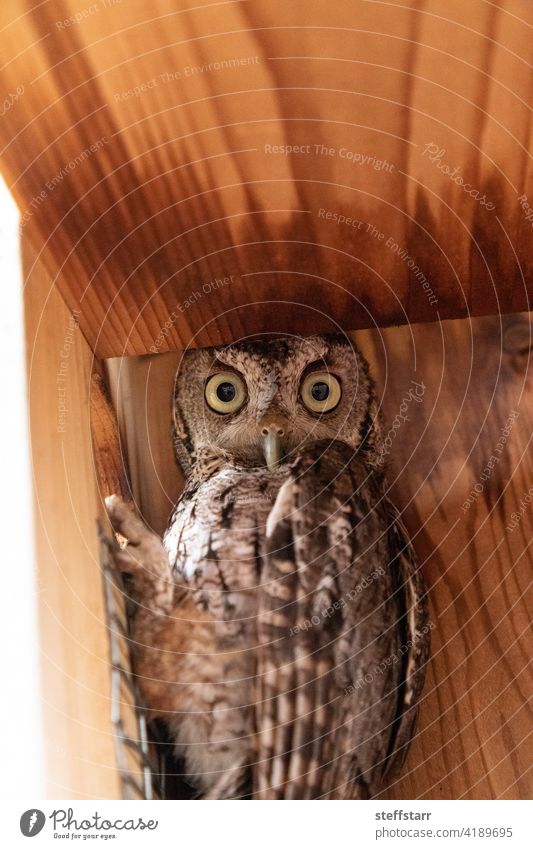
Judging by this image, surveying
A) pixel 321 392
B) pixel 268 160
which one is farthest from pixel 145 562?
pixel 268 160

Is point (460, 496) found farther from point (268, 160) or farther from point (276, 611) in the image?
point (268, 160)

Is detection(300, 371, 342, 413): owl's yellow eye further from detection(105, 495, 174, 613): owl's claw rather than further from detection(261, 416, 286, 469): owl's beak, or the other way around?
detection(105, 495, 174, 613): owl's claw

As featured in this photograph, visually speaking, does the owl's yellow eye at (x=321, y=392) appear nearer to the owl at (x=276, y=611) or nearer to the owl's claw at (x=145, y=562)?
the owl at (x=276, y=611)

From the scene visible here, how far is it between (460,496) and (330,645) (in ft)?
0.61

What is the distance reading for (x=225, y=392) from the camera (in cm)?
66

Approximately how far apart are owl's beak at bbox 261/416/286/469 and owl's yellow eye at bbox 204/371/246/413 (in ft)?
0.12

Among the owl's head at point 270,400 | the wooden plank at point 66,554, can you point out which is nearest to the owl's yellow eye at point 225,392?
the owl's head at point 270,400

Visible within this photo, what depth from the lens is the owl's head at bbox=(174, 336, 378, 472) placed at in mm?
651

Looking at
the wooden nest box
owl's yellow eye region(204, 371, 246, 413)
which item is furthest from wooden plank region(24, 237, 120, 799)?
owl's yellow eye region(204, 371, 246, 413)

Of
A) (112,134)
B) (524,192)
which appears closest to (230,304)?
(112,134)

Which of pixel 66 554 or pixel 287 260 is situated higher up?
pixel 287 260

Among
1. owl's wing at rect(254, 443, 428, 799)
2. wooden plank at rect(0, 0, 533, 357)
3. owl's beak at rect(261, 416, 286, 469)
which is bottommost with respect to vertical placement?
owl's wing at rect(254, 443, 428, 799)

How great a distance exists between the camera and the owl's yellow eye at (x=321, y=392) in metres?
0.67
